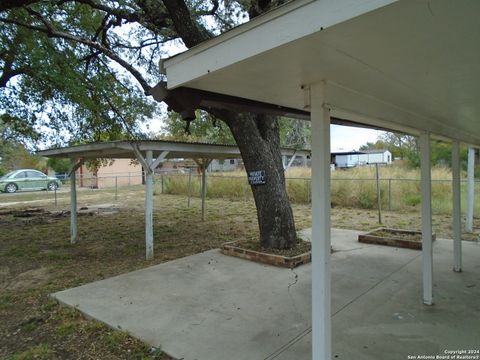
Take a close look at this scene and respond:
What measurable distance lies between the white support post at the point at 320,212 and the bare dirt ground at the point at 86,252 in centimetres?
136

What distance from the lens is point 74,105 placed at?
8086 mm

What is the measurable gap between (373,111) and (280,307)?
218 cm

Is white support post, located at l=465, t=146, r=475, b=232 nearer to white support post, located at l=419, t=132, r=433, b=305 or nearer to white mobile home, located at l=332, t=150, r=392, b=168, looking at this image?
white support post, located at l=419, t=132, r=433, b=305

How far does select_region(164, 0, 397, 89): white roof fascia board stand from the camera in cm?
121

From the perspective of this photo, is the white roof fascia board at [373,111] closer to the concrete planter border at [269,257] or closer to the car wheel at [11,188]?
the concrete planter border at [269,257]

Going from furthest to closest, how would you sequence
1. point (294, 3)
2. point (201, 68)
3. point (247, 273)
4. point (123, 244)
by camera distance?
point (123, 244) → point (247, 273) → point (201, 68) → point (294, 3)

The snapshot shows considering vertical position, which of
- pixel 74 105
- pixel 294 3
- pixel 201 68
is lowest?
pixel 201 68

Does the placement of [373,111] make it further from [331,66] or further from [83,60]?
[83,60]

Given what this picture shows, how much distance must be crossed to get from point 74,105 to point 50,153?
4.97 ft

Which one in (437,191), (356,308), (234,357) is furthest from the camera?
(437,191)

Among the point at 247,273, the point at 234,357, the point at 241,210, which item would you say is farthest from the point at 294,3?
the point at 241,210

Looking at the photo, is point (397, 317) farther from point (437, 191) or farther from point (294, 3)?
point (437, 191)

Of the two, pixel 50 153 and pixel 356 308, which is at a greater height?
pixel 50 153

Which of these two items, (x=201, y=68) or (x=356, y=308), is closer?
(x=201, y=68)
